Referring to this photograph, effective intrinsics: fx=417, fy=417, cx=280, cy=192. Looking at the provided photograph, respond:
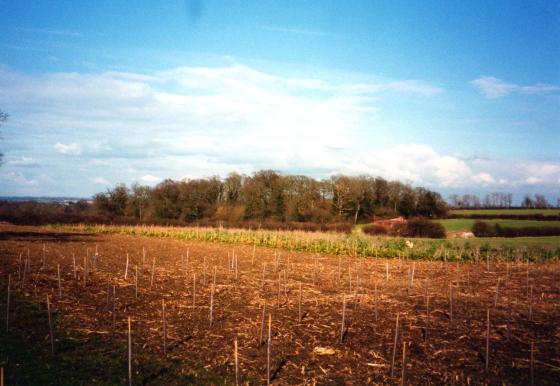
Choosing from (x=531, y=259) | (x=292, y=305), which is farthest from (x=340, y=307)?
(x=531, y=259)

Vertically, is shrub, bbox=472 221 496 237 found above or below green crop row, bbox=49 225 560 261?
above

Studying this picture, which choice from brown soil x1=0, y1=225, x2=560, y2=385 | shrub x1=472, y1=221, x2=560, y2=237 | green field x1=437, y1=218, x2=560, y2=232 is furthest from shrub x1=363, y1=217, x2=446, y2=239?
brown soil x1=0, y1=225, x2=560, y2=385

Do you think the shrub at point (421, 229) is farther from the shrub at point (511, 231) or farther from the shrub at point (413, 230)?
the shrub at point (511, 231)

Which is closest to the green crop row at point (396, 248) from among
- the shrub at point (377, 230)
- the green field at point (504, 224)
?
the shrub at point (377, 230)

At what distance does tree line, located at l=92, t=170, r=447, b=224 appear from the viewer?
56.1 m

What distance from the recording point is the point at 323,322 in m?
9.63

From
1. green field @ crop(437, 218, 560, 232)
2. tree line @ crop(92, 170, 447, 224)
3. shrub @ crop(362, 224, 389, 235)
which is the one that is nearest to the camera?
shrub @ crop(362, 224, 389, 235)

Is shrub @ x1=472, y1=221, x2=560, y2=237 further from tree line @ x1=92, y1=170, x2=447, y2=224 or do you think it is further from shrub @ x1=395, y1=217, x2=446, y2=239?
tree line @ x1=92, y1=170, x2=447, y2=224

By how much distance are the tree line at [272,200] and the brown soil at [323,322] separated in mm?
39188

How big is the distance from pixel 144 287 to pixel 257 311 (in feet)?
14.4

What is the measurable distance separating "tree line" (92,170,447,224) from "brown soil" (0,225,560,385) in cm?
3919

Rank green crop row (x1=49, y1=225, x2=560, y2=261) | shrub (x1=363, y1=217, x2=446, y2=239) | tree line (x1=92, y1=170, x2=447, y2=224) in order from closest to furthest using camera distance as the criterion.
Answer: green crop row (x1=49, y1=225, x2=560, y2=261)
shrub (x1=363, y1=217, x2=446, y2=239)
tree line (x1=92, y1=170, x2=447, y2=224)

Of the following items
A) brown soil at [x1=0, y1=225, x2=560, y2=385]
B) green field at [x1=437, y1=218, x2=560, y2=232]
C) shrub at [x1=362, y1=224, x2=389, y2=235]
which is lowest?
brown soil at [x1=0, y1=225, x2=560, y2=385]

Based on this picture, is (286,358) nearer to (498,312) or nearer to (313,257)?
(498,312)
